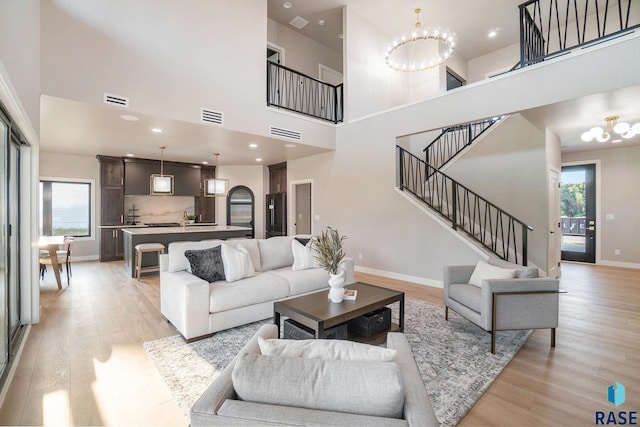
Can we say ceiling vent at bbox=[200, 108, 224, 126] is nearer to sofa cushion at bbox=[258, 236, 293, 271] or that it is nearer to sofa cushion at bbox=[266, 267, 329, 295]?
sofa cushion at bbox=[258, 236, 293, 271]

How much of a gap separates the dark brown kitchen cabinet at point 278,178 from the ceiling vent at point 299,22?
3.50 meters

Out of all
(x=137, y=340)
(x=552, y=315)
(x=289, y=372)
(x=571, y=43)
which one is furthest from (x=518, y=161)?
(x=137, y=340)

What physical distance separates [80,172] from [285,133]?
18.9ft

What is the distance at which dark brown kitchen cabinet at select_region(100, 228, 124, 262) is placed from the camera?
24.3ft

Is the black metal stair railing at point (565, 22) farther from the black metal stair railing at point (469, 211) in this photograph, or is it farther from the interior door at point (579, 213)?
the interior door at point (579, 213)

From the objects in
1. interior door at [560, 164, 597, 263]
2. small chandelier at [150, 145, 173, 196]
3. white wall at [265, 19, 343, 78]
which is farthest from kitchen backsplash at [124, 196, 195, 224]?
interior door at [560, 164, 597, 263]

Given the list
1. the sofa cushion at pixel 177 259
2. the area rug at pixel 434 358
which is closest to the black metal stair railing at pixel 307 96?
the sofa cushion at pixel 177 259

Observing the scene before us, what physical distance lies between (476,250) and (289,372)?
14.6 ft

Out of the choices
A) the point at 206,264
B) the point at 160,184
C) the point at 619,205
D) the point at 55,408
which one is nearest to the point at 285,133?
the point at 160,184

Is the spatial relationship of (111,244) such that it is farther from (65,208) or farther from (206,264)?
(206,264)

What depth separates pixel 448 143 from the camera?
7.01 meters

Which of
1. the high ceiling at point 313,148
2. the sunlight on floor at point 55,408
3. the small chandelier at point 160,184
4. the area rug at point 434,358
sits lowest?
the sunlight on floor at point 55,408

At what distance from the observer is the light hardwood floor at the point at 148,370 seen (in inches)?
74.1

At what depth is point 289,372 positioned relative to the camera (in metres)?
0.99
